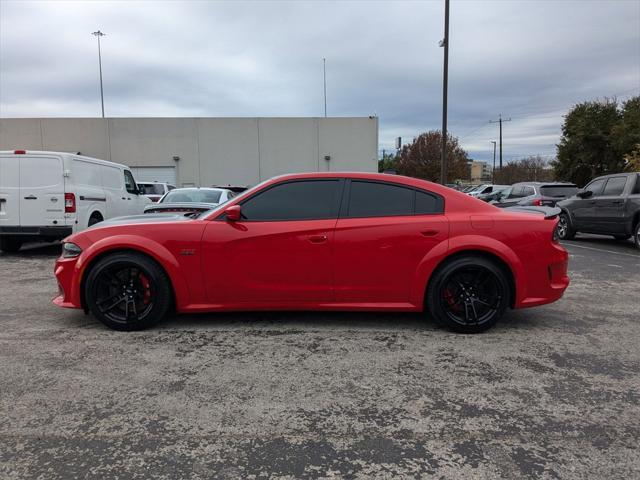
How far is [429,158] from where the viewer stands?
206ft

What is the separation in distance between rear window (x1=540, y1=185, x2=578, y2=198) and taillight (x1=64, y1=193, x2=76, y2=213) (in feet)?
41.3

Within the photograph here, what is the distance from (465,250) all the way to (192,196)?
287 inches

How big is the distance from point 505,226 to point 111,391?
11.6 feet

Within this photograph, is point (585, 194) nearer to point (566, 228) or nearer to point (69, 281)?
point (566, 228)

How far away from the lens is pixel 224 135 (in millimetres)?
29516

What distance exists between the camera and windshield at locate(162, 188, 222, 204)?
10.1 m

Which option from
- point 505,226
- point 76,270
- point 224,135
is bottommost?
point 76,270

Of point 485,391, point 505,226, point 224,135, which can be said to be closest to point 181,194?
point 505,226

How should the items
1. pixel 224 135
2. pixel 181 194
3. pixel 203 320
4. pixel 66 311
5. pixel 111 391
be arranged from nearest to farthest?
pixel 111 391 → pixel 203 320 → pixel 66 311 → pixel 181 194 → pixel 224 135

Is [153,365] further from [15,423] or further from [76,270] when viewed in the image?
[76,270]

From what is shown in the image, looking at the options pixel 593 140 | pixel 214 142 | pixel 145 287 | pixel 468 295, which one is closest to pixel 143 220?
pixel 145 287

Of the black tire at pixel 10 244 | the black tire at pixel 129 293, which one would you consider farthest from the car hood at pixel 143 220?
the black tire at pixel 10 244

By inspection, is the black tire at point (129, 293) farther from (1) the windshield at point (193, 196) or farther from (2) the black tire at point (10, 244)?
(2) the black tire at point (10, 244)

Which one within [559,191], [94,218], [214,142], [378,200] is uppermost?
[214,142]
